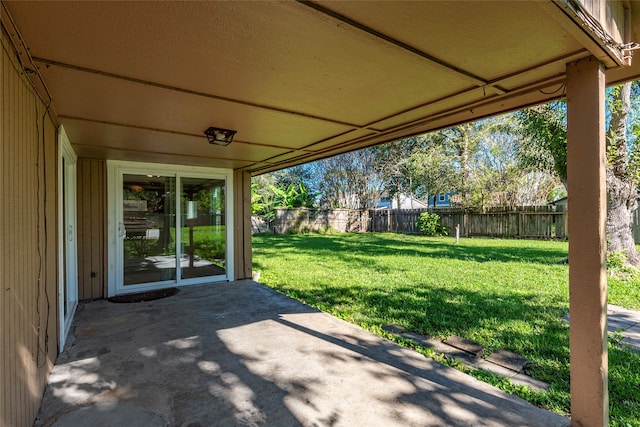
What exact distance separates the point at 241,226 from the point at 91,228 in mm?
2481

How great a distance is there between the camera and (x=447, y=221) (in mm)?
15555

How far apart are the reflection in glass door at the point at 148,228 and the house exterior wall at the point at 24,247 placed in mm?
2818

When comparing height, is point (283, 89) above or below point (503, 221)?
above

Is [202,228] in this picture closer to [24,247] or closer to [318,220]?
[24,247]

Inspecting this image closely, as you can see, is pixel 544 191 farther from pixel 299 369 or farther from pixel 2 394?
pixel 2 394

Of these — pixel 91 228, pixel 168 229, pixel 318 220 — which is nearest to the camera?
pixel 91 228

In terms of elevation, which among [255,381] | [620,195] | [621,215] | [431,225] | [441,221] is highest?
[620,195]

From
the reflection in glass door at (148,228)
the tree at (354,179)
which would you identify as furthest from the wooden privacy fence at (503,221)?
the reflection in glass door at (148,228)

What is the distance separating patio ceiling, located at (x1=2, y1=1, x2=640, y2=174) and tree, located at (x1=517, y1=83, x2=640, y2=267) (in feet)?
17.1

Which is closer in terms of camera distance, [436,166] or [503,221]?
[503,221]

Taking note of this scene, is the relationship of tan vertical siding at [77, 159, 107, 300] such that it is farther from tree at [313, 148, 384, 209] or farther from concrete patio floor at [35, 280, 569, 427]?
tree at [313, 148, 384, 209]

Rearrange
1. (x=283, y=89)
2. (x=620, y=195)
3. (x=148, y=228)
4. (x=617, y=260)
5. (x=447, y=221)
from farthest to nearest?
1. (x=447, y=221)
2. (x=620, y=195)
3. (x=617, y=260)
4. (x=148, y=228)
5. (x=283, y=89)

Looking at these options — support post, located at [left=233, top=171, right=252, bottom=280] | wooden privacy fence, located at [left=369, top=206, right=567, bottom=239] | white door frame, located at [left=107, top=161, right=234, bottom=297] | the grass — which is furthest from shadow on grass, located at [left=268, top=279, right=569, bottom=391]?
wooden privacy fence, located at [left=369, top=206, right=567, bottom=239]

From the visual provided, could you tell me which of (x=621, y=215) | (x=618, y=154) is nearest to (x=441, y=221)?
(x=621, y=215)
